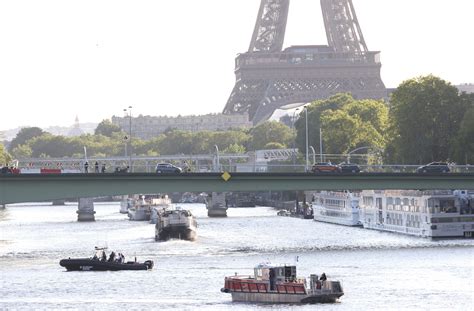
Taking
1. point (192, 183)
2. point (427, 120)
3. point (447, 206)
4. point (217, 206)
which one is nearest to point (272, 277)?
point (192, 183)

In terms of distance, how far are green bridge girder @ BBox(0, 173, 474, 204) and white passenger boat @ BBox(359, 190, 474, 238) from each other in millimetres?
16155

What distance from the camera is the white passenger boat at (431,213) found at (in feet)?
428

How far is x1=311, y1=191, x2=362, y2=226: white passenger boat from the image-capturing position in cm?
15588

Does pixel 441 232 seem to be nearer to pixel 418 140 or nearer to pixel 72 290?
pixel 418 140

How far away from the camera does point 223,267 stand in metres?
101

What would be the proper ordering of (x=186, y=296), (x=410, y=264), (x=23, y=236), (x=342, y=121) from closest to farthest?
1. (x=186, y=296)
2. (x=410, y=264)
3. (x=23, y=236)
4. (x=342, y=121)

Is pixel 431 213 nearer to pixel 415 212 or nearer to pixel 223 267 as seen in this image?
pixel 415 212

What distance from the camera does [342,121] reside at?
193625 millimetres

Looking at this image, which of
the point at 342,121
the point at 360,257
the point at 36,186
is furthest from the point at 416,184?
the point at 342,121

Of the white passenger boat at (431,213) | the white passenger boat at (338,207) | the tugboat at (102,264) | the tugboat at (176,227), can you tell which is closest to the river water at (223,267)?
the tugboat at (102,264)

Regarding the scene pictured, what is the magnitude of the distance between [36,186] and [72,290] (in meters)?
15.9

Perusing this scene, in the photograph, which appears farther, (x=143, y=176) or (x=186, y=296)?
(x=143, y=176)

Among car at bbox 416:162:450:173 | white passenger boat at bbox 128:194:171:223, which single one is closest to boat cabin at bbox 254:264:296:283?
car at bbox 416:162:450:173

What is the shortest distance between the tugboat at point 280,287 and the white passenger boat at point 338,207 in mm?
71338
